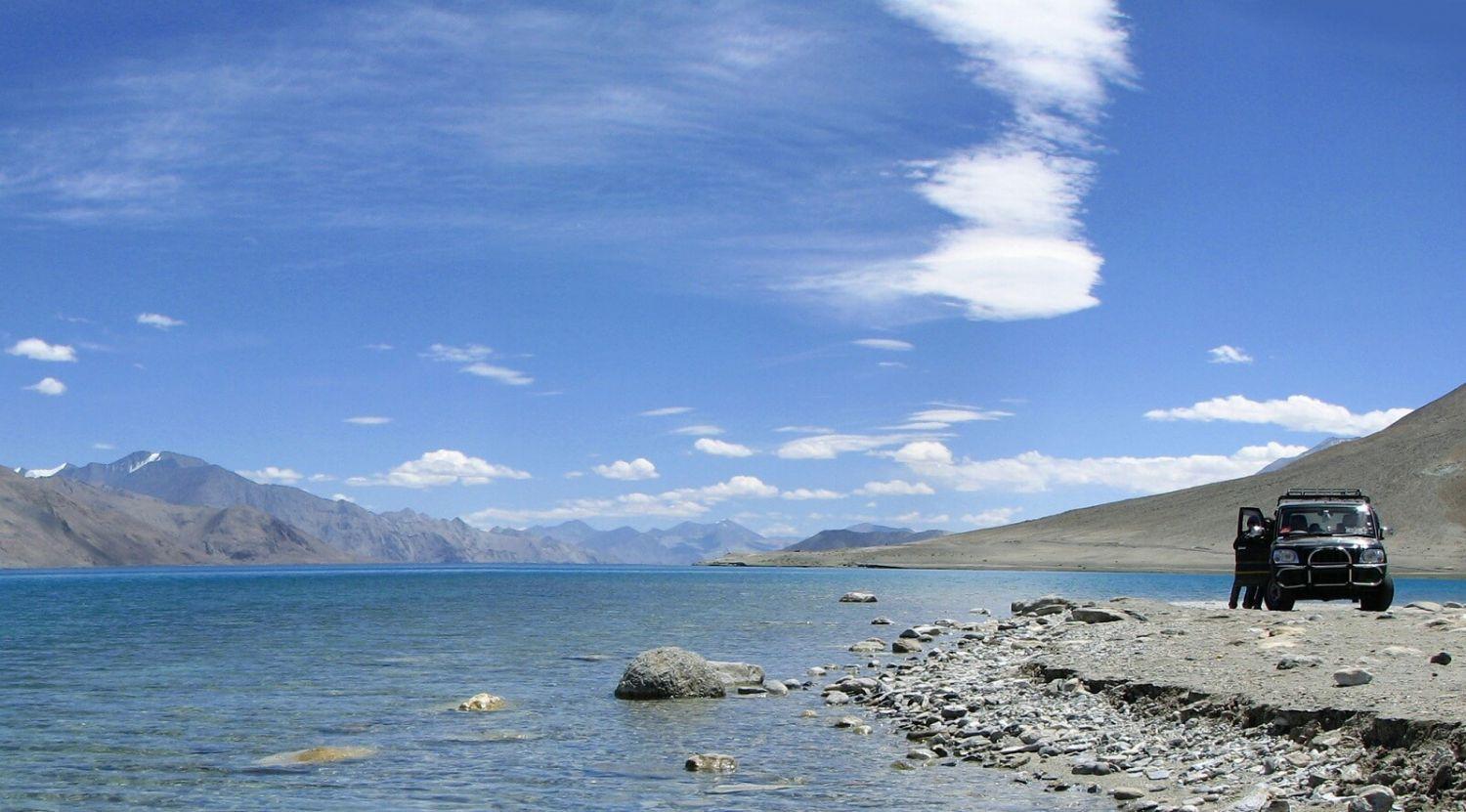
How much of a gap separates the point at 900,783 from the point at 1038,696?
19.6ft

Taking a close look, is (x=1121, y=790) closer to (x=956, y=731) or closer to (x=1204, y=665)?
(x=956, y=731)

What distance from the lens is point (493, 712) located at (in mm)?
22875

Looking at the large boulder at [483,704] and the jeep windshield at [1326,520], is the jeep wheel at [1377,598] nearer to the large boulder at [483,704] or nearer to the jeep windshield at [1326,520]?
the jeep windshield at [1326,520]

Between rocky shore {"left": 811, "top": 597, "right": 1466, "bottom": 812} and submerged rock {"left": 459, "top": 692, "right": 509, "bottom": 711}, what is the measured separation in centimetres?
677

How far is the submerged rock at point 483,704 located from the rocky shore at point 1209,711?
677 centimetres

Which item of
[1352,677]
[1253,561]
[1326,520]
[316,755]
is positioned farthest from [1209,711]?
[1253,561]

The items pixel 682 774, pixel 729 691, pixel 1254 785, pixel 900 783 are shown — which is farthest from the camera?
pixel 729 691

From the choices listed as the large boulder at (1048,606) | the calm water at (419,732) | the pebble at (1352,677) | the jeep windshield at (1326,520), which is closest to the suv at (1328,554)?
the jeep windshield at (1326,520)

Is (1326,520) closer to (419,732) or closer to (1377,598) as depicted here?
(1377,598)

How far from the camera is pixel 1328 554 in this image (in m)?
32.3

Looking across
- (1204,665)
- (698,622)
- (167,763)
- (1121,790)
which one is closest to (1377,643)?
(1204,665)

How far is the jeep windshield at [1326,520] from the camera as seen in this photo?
32438mm

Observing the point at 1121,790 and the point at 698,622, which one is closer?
the point at 1121,790

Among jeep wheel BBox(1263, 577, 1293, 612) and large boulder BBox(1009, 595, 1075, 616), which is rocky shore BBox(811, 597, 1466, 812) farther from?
large boulder BBox(1009, 595, 1075, 616)
